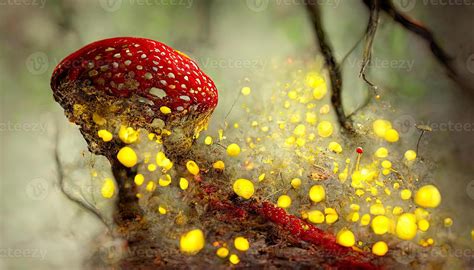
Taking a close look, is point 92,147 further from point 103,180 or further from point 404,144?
point 404,144

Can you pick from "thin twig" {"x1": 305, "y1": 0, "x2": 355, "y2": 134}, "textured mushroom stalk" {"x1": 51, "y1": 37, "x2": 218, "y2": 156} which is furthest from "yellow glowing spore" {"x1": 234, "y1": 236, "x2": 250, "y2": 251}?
"thin twig" {"x1": 305, "y1": 0, "x2": 355, "y2": 134}

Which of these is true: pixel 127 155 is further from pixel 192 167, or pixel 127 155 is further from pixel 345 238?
pixel 345 238

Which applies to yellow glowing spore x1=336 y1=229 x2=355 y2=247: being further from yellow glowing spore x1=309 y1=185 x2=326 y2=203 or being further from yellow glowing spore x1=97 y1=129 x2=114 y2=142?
yellow glowing spore x1=97 y1=129 x2=114 y2=142

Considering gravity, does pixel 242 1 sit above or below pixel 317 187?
above

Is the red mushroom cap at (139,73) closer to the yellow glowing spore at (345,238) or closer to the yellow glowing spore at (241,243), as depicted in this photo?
the yellow glowing spore at (241,243)

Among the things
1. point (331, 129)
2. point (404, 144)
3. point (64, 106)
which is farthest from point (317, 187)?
point (64, 106)

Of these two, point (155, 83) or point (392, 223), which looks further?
point (392, 223)

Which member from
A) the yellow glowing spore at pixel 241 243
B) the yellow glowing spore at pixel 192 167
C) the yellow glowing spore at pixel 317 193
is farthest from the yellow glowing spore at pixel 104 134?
the yellow glowing spore at pixel 317 193
